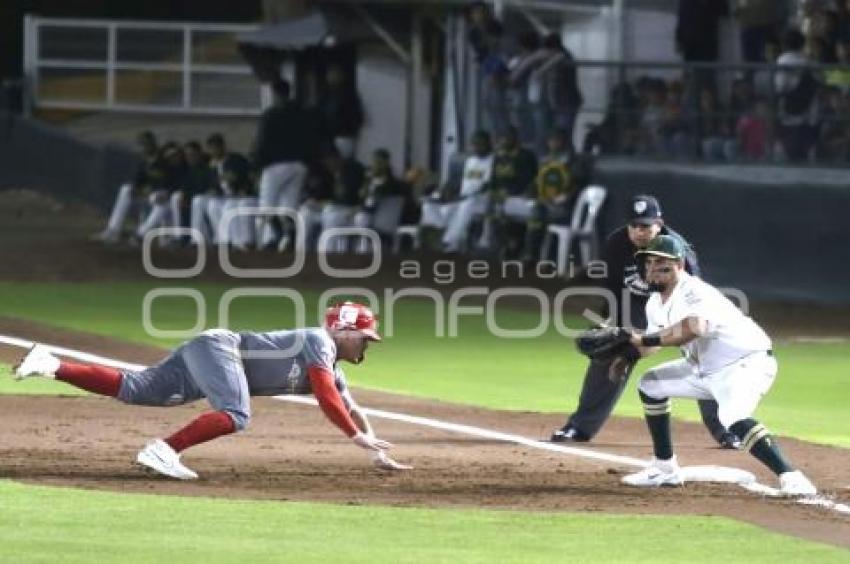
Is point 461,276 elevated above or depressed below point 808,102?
below

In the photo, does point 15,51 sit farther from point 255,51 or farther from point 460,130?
point 460,130

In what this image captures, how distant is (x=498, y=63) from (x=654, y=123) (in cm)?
279

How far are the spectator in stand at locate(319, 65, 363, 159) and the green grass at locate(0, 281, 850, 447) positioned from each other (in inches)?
225

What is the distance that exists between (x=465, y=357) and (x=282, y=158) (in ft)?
29.7

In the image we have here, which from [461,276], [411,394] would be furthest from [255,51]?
[411,394]

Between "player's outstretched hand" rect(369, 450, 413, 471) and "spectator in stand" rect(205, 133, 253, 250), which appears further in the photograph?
"spectator in stand" rect(205, 133, 253, 250)

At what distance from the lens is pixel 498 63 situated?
27.8m

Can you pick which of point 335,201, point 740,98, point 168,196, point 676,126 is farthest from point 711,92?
point 168,196

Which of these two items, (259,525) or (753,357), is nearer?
(259,525)

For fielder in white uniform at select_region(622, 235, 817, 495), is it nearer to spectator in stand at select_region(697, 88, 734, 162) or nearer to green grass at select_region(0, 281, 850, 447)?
green grass at select_region(0, 281, 850, 447)

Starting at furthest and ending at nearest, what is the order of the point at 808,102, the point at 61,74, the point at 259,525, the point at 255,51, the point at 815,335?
the point at 61,74 → the point at 255,51 → the point at 808,102 → the point at 815,335 → the point at 259,525

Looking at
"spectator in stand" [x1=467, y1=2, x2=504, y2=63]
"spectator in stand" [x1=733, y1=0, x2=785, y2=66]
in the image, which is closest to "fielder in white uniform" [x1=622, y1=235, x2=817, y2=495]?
"spectator in stand" [x1=733, y1=0, x2=785, y2=66]

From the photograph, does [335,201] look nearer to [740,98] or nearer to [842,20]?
[740,98]

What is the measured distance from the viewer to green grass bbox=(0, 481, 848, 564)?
34.7 feet
